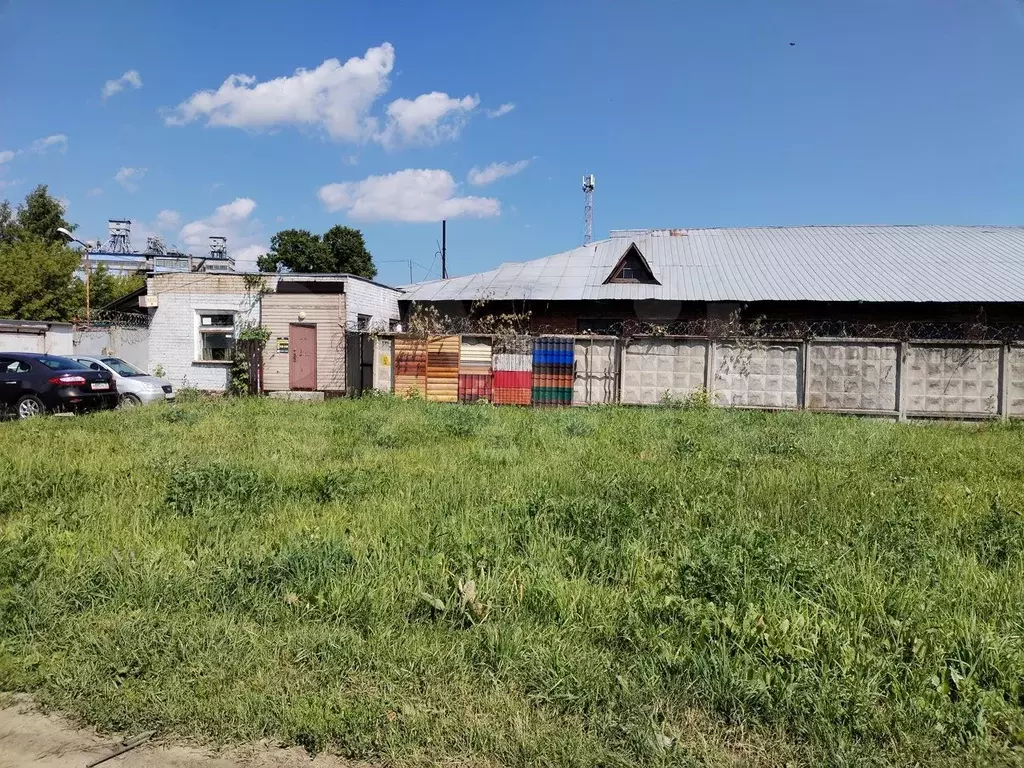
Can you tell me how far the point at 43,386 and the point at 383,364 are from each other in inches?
270

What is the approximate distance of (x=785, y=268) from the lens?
63.4 feet

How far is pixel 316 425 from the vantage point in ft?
33.4

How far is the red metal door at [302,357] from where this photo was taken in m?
17.9

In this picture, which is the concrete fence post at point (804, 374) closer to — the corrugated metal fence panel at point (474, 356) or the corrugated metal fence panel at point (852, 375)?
the corrugated metal fence panel at point (852, 375)

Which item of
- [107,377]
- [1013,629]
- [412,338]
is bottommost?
[1013,629]

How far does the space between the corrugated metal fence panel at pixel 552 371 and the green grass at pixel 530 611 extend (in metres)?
7.98

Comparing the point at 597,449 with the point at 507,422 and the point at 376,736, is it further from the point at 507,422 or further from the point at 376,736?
the point at 376,736

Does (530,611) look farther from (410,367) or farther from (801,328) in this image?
(801,328)

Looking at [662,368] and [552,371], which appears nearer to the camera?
[662,368]

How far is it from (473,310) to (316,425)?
9448 millimetres

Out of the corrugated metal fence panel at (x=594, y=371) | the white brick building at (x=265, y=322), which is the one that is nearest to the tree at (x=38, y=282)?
the white brick building at (x=265, y=322)

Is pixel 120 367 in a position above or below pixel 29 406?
above

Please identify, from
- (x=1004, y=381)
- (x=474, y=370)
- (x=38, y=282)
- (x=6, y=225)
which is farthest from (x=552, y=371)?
(x=6, y=225)

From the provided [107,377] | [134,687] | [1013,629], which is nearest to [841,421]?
[1013,629]
